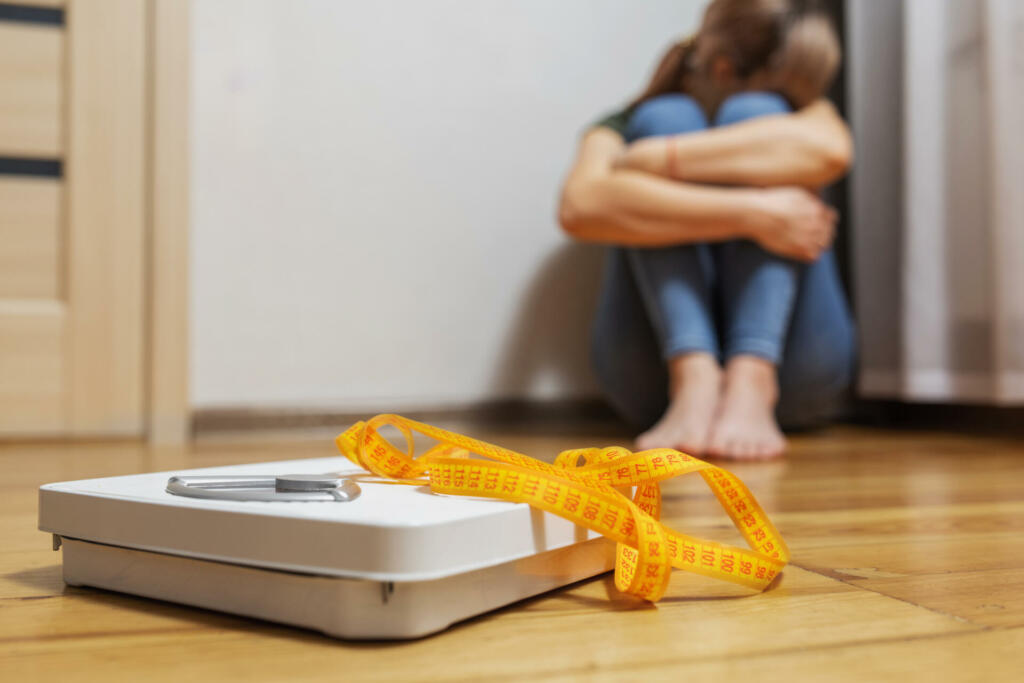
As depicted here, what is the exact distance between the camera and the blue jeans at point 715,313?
4.51 ft

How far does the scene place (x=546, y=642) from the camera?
1.30 feet

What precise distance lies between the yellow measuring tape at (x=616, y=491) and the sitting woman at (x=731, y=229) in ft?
2.39

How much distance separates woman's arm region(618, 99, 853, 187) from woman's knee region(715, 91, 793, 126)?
28 mm

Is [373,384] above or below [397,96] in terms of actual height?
below

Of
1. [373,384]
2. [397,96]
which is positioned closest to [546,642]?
[373,384]

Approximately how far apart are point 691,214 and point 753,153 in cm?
14

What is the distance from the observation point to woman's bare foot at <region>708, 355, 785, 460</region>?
1.24 m

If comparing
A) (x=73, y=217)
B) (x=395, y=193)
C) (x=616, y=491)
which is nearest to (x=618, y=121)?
(x=395, y=193)

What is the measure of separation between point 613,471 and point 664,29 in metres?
1.71

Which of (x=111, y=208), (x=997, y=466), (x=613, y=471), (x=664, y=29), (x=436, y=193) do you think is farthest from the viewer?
(x=664, y=29)

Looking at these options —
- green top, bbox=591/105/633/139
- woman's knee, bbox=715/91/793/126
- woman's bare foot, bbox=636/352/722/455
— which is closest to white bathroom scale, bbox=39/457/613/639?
woman's bare foot, bbox=636/352/722/455

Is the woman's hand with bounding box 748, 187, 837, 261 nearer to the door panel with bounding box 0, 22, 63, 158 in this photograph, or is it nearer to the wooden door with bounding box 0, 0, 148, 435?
the wooden door with bounding box 0, 0, 148, 435

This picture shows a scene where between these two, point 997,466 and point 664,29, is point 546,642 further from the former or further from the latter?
point 664,29

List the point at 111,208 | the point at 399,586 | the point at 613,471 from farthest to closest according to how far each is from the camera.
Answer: the point at 111,208
the point at 613,471
the point at 399,586
